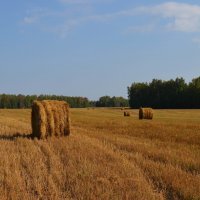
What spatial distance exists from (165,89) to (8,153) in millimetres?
87801

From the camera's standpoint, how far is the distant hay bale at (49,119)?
17.0 meters

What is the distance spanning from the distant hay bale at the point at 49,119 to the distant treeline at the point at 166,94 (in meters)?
69.0

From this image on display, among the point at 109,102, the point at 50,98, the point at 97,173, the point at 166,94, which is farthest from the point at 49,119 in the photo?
the point at 109,102

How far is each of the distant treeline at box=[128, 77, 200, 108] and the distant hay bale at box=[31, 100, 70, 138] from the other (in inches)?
2715

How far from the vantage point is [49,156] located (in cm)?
1148

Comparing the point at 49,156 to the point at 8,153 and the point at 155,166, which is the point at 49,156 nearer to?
the point at 8,153

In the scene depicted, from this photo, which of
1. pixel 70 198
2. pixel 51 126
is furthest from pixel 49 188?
pixel 51 126

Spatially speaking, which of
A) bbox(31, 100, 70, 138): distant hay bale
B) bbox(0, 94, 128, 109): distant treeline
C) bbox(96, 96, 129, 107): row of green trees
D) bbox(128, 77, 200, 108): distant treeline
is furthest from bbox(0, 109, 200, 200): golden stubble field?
bbox(96, 96, 129, 107): row of green trees

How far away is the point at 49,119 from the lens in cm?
1741

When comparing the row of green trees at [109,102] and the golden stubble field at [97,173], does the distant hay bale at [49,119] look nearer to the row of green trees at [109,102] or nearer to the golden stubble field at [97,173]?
the golden stubble field at [97,173]

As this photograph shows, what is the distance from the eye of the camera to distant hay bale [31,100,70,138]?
1702 centimetres

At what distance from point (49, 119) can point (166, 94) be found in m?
79.6

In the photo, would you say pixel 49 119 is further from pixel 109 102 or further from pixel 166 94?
pixel 109 102

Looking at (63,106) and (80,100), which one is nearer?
(63,106)
